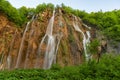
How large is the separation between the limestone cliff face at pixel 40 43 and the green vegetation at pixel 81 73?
3.72 m

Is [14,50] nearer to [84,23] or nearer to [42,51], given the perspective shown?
[42,51]

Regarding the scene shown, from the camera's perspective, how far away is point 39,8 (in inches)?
1184

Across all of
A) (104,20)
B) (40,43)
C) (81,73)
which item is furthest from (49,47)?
(104,20)

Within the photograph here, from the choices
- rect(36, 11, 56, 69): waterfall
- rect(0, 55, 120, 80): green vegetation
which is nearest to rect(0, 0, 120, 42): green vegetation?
rect(36, 11, 56, 69): waterfall

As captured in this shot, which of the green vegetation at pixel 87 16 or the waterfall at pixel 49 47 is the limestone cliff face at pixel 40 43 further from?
the green vegetation at pixel 87 16

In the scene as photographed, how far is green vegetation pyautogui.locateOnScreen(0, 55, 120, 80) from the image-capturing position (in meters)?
18.1

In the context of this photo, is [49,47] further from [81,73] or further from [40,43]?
[81,73]

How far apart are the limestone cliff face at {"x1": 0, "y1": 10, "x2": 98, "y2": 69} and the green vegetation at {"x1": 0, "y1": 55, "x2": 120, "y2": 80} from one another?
3720 millimetres

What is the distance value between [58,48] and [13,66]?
342 centimetres

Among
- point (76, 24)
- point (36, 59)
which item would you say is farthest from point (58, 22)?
point (36, 59)

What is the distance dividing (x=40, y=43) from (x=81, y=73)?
6124mm

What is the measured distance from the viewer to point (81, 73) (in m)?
18.7

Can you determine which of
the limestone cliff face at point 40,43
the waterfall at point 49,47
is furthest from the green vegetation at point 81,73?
the limestone cliff face at point 40,43

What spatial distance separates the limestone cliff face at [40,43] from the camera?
2338 cm
